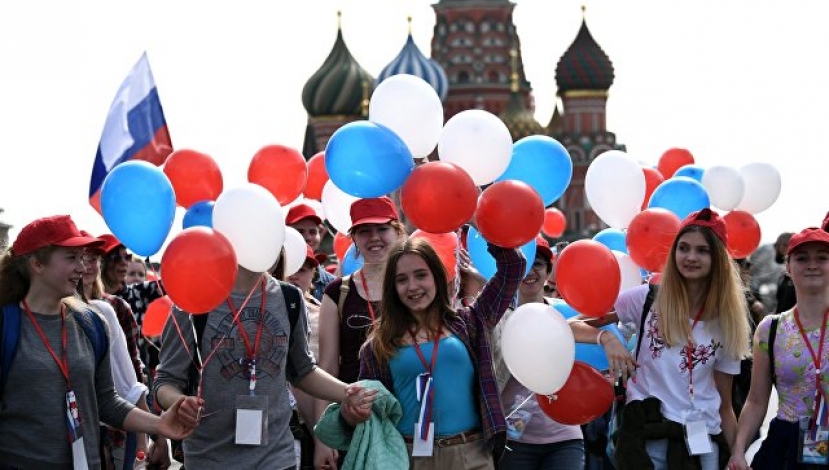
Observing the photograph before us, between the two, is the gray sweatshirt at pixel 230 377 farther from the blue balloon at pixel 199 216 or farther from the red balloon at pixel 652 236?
the red balloon at pixel 652 236

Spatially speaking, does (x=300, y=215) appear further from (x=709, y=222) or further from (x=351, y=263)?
(x=709, y=222)

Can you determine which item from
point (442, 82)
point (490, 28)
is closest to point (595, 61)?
point (490, 28)

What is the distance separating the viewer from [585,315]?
6301mm

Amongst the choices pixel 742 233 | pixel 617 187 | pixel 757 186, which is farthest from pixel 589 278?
pixel 757 186

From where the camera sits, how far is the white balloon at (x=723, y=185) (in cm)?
1045

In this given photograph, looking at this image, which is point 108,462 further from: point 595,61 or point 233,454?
point 595,61

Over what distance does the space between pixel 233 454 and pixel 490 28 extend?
56196 millimetres

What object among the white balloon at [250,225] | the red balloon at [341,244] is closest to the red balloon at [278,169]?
the red balloon at [341,244]

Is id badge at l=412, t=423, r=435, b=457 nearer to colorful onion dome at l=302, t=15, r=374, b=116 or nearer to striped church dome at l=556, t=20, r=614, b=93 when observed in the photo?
striped church dome at l=556, t=20, r=614, b=93

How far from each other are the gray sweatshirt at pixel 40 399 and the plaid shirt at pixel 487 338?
0.95m

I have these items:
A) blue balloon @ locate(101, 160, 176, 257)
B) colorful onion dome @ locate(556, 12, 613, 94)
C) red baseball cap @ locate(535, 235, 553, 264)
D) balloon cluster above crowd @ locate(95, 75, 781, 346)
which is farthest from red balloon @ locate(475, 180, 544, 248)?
colorful onion dome @ locate(556, 12, 613, 94)

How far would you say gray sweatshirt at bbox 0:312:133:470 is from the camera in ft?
17.5

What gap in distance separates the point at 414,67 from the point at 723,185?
4216cm

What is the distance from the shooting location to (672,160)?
11.8 meters
